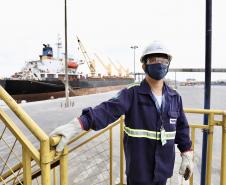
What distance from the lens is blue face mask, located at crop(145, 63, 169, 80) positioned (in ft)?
6.46

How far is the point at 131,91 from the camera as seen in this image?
76.8 inches

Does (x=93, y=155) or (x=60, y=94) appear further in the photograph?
(x=60, y=94)

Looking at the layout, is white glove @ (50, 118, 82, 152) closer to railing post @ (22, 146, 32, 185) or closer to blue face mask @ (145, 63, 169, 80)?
railing post @ (22, 146, 32, 185)

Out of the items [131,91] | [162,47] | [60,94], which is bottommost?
[60,94]

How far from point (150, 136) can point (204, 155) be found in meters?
1.41

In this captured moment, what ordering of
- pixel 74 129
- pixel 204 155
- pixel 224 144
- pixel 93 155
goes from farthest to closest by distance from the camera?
pixel 93 155
pixel 204 155
pixel 224 144
pixel 74 129

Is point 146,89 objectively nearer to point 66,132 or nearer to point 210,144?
point 66,132

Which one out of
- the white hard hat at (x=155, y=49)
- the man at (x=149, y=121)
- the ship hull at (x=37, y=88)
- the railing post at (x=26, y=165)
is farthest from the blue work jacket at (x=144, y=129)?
the ship hull at (x=37, y=88)

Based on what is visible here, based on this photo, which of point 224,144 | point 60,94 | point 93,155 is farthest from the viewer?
point 60,94

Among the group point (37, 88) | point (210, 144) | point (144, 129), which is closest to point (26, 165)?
point (144, 129)

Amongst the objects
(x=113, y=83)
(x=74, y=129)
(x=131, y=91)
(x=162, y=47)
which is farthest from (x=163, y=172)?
(x=113, y=83)

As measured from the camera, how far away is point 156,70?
6.46ft

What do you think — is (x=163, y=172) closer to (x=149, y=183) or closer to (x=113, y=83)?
(x=149, y=183)

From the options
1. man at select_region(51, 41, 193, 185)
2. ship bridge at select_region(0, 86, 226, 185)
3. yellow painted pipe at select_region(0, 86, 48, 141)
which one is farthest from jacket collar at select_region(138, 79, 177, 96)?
yellow painted pipe at select_region(0, 86, 48, 141)
